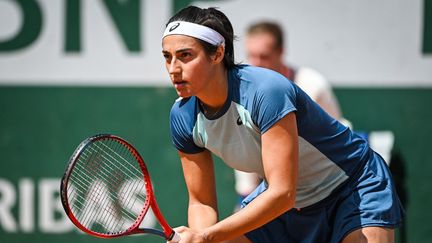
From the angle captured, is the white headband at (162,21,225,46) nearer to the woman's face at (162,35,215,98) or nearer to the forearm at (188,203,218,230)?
the woman's face at (162,35,215,98)

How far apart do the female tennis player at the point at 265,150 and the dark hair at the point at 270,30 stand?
5.79 feet

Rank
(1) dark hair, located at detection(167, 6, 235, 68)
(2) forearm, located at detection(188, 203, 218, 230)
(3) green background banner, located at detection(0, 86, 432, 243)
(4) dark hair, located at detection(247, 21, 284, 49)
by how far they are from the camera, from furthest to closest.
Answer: (3) green background banner, located at detection(0, 86, 432, 243) < (4) dark hair, located at detection(247, 21, 284, 49) < (2) forearm, located at detection(188, 203, 218, 230) < (1) dark hair, located at detection(167, 6, 235, 68)

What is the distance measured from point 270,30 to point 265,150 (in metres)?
2.20

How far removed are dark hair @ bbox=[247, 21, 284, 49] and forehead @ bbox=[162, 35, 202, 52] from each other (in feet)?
→ 6.72

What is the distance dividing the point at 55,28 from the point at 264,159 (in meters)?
3.04

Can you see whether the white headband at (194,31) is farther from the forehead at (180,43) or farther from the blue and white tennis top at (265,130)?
the blue and white tennis top at (265,130)

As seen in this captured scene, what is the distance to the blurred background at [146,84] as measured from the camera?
5664 millimetres

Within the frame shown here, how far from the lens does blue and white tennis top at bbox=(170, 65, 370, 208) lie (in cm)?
319

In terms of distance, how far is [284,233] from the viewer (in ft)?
12.0

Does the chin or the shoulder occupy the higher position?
the shoulder

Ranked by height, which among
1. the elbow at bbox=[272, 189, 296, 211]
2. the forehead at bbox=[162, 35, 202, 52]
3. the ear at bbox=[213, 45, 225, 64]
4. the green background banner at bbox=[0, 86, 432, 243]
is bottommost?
the green background banner at bbox=[0, 86, 432, 243]

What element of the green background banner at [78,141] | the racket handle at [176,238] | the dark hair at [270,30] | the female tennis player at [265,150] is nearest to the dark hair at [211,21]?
the female tennis player at [265,150]

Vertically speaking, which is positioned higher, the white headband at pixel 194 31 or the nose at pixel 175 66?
the white headband at pixel 194 31

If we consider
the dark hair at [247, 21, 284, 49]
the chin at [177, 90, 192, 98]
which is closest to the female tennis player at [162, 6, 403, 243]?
the chin at [177, 90, 192, 98]
